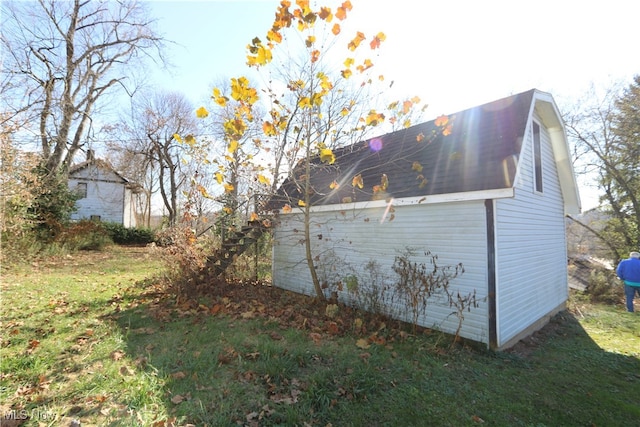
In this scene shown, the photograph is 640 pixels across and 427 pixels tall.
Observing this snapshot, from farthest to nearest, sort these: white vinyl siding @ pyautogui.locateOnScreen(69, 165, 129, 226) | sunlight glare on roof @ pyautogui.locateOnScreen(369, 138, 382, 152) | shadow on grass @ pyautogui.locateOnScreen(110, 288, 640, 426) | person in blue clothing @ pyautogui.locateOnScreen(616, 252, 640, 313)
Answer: white vinyl siding @ pyautogui.locateOnScreen(69, 165, 129, 226)
sunlight glare on roof @ pyautogui.locateOnScreen(369, 138, 382, 152)
person in blue clothing @ pyautogui.locateOnScreen(616, 252, 640, 313)
shadow on grass @ pyautogui.locateOnScreen(110, 288, 640, 426)

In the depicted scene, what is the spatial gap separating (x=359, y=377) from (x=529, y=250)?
521 cm

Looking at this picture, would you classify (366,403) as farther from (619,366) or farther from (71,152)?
(71,152)

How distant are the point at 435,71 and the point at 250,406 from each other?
23.9ft

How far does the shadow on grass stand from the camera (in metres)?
3.21

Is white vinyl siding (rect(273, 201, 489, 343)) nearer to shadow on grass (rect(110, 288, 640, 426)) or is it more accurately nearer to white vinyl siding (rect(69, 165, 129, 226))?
shadow on grass (rect(110, 288, 640, 426))

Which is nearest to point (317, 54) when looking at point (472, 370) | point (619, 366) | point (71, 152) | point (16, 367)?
point (472, 370)

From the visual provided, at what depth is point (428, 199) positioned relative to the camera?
19.2 feet

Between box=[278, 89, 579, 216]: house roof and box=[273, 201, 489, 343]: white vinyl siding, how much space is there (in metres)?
0.43

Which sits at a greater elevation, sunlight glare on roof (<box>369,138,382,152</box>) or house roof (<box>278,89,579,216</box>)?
sunlight glare on roof (<box>369,138,382,152</box>)

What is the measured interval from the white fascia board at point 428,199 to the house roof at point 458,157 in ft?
0.26

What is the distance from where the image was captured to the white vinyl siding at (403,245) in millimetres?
5363

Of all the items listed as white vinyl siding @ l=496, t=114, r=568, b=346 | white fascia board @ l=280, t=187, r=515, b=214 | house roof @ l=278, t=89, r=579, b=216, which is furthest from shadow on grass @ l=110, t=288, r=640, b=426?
house roof @ l=278, t=89, r=579, b=216

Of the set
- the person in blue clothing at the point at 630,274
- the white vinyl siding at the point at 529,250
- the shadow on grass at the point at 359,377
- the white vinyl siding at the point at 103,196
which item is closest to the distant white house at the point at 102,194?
the white vinyl siding at the point at 103,196

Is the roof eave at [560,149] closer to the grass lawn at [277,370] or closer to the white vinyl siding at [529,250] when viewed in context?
the white vinyl siding at [529,250]
